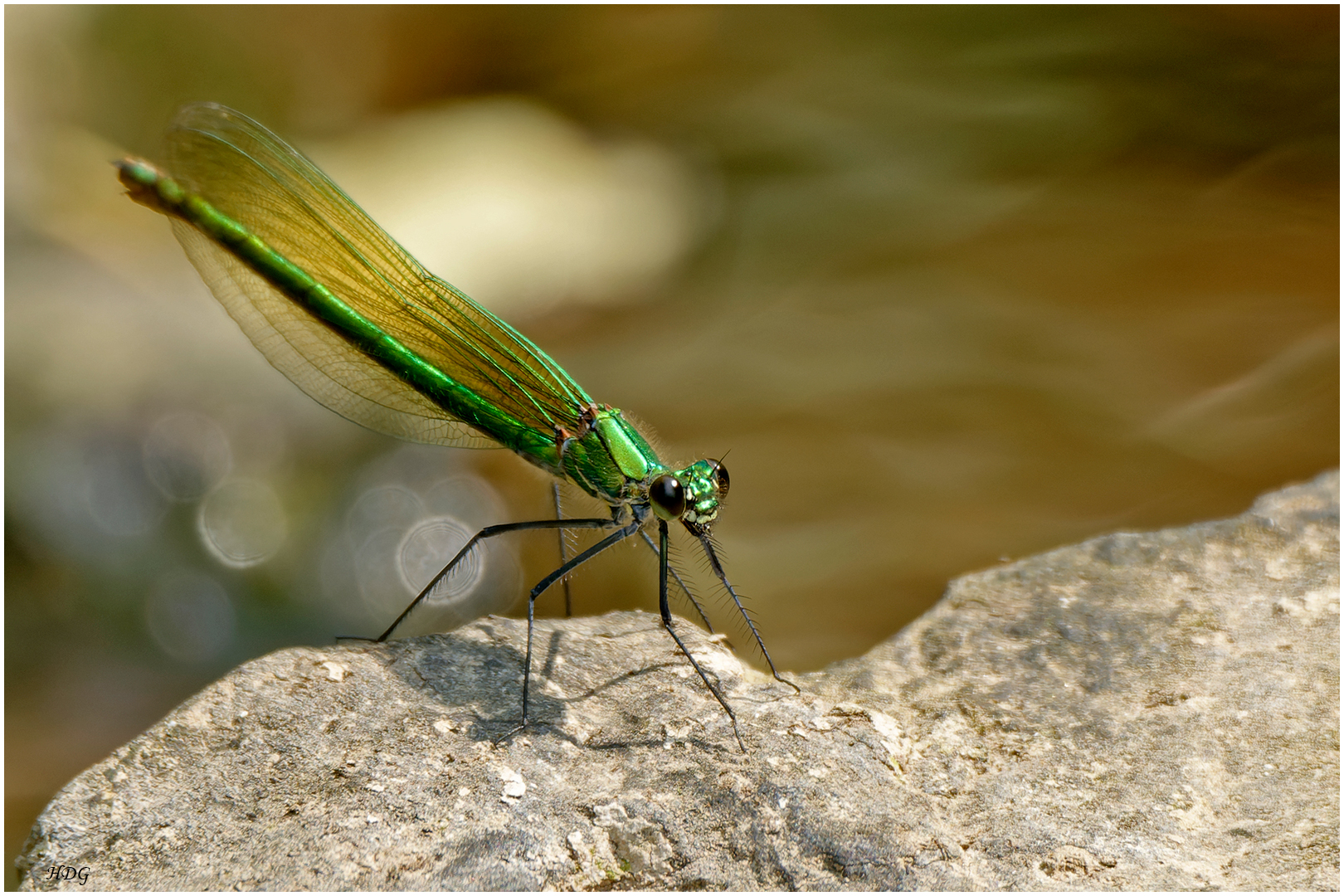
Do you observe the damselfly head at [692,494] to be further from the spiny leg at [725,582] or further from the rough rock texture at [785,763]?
the rough rock texture at [785,763]

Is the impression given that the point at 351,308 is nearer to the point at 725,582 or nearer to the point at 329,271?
the point at 329,271

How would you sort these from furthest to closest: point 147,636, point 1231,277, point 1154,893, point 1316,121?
point 1316,121 < point 1231,277 < point 147,636 < point 1154,893

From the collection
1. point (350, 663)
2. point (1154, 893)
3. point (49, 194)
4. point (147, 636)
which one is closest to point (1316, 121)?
point (1154, 893)

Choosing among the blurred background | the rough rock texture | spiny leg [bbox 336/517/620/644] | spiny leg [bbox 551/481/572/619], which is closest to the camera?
the rough rock texture

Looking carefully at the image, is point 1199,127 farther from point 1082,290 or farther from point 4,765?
point 4,765

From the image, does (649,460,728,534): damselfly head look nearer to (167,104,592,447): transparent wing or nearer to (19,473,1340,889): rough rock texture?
(19,473,1340,889): rough rock texture
